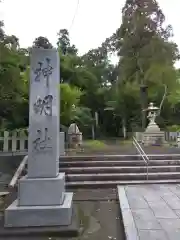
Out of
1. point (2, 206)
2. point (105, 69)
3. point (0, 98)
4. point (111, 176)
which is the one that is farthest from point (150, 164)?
point (105, 69)

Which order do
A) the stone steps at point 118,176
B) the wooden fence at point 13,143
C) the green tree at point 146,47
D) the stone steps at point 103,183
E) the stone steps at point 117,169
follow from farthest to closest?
the green tree at point 146,47
the wooden fence at point 13,143
the stone steps at point 117,169
the stone steps at point 118,176
the stone steps at point 103,183

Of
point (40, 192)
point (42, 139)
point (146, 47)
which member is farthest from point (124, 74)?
point (40, 192)

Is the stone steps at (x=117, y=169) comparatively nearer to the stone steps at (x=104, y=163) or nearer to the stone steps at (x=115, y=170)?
the stone steps at (x=115, y=170)

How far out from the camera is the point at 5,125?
11.4 meters

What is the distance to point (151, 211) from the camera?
15.6ft

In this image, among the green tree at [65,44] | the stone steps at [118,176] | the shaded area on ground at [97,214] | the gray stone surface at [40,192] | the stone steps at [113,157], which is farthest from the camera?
the green tree at [65,44]

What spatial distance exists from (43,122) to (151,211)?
2538 millimetres

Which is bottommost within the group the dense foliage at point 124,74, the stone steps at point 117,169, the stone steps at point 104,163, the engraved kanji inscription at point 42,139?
the stone steps at point 117,169

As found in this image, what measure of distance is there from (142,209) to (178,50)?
16.6 meters

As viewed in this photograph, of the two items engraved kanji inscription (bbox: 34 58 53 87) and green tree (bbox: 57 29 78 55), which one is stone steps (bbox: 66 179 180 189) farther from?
green tree (bbox: 57 29 78 55)

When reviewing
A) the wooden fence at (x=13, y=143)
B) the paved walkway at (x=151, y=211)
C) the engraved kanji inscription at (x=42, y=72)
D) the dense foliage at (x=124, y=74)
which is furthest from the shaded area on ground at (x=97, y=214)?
the dense foliage at (x=124, y=74)

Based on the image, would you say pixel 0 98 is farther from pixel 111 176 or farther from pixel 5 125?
pixel 111 176

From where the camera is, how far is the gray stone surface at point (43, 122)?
4480 mm

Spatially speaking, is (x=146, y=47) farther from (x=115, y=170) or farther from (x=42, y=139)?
(x=42, y=139)
